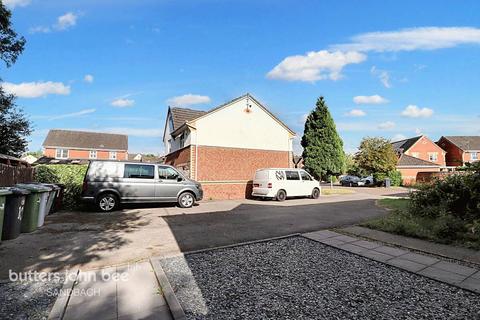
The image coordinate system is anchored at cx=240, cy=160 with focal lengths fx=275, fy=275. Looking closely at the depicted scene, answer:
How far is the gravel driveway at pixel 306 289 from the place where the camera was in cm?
326

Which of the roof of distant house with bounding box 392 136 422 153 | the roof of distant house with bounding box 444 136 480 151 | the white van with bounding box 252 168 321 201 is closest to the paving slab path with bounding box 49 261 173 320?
the white van with bounding box 252 168 321 201

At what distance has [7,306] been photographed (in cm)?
344

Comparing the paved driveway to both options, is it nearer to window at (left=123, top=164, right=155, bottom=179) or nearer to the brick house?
window at (left=123, top=164, right=155, bottom=179)

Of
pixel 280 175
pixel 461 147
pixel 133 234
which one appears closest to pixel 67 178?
pixel 133 234

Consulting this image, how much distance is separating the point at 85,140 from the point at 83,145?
1.44 meters

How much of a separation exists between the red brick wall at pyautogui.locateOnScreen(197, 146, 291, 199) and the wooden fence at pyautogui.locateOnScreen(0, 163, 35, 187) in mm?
8283

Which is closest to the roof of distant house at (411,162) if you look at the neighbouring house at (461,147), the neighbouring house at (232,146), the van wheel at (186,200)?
the neighbouring house at (461,147)

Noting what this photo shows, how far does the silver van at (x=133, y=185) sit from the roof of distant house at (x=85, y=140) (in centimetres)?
4447

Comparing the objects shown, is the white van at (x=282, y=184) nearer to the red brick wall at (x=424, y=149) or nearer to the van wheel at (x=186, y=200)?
the van wheel at (x=186, y=200)

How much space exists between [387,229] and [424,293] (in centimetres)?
392

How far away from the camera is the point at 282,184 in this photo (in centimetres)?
1595

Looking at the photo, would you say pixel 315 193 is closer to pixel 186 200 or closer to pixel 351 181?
pixel 186 200

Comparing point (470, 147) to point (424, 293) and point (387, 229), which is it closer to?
point (387, 229)

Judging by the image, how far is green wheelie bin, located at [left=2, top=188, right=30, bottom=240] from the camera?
21.0ft
